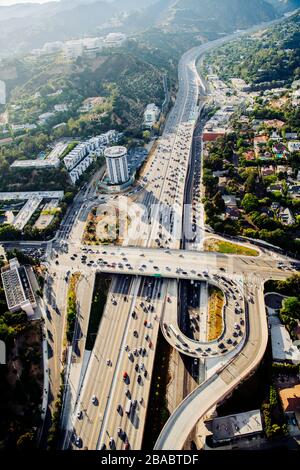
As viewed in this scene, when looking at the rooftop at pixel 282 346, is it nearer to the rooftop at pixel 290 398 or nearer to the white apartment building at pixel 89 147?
the rooftop at pixel 290 398

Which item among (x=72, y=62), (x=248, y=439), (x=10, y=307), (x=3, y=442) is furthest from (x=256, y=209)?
(x=72, y=62)

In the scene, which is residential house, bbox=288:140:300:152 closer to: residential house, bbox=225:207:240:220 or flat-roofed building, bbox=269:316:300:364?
residential house, bbox=225:207:240:220

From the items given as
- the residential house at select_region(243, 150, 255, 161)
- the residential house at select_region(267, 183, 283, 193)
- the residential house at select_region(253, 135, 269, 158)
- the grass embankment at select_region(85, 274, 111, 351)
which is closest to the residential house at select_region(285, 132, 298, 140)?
the residential house at select_region(253, 135, 269, 158)

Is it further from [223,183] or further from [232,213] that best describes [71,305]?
[223,183]

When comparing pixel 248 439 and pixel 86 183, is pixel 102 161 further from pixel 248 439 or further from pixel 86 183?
pixel 248 439

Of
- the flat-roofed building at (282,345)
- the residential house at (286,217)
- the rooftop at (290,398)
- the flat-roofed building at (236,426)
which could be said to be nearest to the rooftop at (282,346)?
the flat-roofed building at (282,345)
